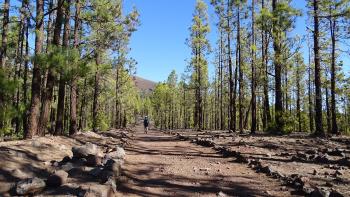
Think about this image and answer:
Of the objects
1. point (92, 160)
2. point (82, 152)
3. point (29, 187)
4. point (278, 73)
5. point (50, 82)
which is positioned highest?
point (278, 73)

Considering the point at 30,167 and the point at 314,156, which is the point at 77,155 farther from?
the point at 314,156

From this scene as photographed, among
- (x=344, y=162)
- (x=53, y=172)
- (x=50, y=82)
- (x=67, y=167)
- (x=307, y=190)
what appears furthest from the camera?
(x=50, y=82)

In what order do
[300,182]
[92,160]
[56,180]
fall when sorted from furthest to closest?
[92,160] < [300,182] < [56,180]

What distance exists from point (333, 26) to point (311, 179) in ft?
86.8

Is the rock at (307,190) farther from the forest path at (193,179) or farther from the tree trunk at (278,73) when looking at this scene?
the tree trunk at (278,73)

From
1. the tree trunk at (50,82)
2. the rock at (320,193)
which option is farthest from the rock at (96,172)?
the tree trunk at (50,82)

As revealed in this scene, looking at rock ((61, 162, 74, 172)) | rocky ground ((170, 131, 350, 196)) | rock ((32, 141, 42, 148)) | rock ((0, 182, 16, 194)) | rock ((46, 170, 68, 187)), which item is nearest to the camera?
rock ((0, 182, 16, 194))

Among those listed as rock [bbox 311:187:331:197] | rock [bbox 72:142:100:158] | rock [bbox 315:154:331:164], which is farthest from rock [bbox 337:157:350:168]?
rock [bbox 72:142:100:158]

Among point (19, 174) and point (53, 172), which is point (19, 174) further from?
point (53, 172)

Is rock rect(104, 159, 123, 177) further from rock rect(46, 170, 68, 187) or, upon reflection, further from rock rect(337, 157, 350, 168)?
rock rect(337, 157, 350, 168)

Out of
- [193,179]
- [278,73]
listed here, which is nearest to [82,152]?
[193,179]

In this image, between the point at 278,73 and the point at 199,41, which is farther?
the point at 199,41

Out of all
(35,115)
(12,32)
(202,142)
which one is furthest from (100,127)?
(35,115)

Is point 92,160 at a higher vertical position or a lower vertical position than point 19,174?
higher
